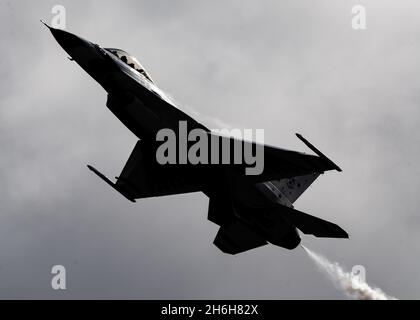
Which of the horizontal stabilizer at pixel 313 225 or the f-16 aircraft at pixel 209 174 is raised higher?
the f-16 aircraft at pixel 209 174

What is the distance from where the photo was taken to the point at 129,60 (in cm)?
3822

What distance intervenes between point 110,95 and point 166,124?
291 centimetres

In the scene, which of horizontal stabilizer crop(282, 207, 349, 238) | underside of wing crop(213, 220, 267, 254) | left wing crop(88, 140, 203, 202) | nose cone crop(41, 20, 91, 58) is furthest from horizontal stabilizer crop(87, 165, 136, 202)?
horizontal stabilizer crop(282, 207, 349, 238)

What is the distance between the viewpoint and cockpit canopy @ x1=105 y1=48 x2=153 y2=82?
124 ft

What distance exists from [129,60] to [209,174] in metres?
6.77

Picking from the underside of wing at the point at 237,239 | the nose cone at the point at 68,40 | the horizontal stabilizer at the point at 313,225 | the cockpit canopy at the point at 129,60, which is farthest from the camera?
the underside of wing at the point at 237,239

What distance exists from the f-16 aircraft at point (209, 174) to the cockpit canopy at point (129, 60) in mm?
61

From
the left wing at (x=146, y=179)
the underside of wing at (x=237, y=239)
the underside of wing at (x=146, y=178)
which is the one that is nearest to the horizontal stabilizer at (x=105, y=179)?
the left wing at (x=146, y=179)

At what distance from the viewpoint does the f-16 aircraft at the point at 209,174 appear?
117 ft

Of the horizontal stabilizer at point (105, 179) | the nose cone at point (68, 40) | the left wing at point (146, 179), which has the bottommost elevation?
the horizontal stabilizer at point (105, 179)

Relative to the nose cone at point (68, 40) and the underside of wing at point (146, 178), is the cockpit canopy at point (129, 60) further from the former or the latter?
the underside of wing at point (146, 178)

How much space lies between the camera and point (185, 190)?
4078cm
